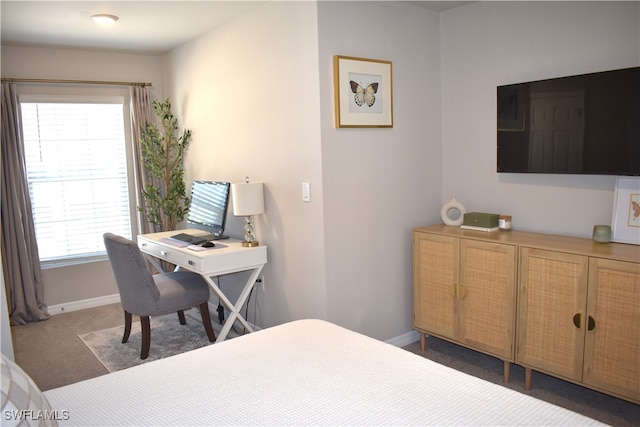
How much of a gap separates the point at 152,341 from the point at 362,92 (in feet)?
8.24

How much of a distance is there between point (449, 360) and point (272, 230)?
1529 mm

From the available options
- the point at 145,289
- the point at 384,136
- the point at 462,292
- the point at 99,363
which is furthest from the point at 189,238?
the point at 462,292

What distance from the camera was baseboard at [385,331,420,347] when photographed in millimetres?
3737

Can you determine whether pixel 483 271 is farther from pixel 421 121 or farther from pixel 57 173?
pixel 57 173

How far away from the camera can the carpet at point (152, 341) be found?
3729 millimetres

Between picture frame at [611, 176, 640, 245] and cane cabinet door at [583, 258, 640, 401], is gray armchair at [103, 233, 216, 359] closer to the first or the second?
cane cabinet door at [583, 258, 640, 401]

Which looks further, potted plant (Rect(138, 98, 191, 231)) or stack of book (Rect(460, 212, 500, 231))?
potted plant (Rect(138, 98, 191, 231))

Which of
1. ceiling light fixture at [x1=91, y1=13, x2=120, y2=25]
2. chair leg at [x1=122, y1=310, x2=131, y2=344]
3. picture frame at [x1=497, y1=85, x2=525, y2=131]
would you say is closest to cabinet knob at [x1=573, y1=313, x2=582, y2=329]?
picture frame at [x1=497, y1=85, x2=525, y2=131]

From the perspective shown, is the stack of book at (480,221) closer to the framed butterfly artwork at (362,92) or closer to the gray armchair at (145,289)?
the framed butterfly artwork at (362,92)

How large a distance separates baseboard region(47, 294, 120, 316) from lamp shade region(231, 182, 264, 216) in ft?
7.78

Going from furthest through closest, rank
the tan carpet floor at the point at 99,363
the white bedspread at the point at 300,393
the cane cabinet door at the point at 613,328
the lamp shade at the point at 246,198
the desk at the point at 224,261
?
the lamp shade at the point at 246,198 < the desk at the point at 224,261 < the tan carpet floor at the point at 99,363 < the cane cabinet door at the point at 613,328 < the white bedspread at the point at 300,393

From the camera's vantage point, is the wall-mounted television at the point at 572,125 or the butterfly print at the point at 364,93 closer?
the wall-mounted television at the point at 572,125

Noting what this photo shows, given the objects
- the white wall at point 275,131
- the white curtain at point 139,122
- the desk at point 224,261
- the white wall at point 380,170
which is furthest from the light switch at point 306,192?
the white curtain at point 139,122

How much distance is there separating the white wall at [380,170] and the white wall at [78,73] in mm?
2745
